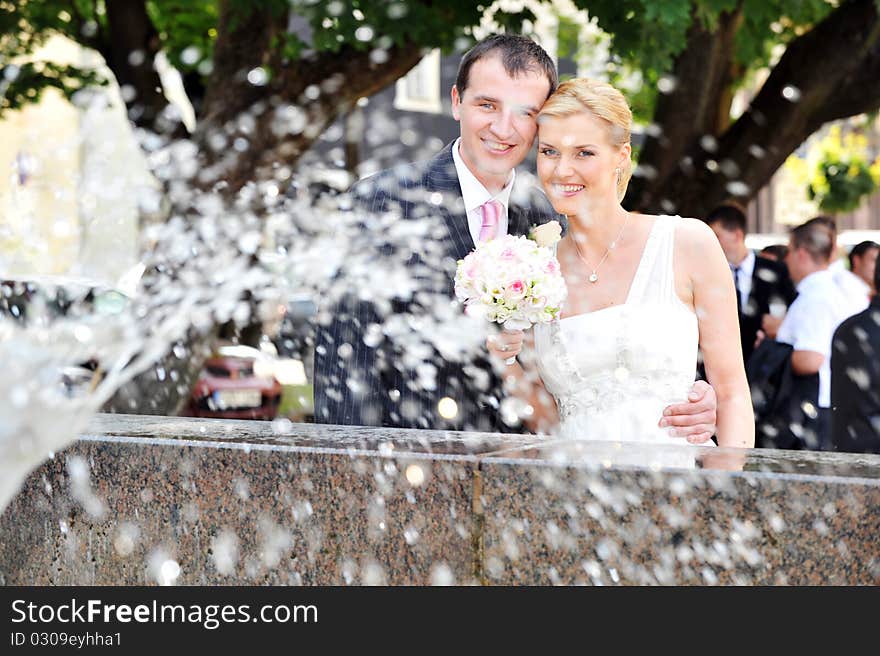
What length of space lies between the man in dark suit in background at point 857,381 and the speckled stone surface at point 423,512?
3.22 meters

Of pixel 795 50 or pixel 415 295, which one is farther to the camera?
pixel 795 50

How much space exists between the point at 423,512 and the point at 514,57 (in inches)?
59.4

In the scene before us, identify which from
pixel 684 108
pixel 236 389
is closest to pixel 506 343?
pixel 684 108

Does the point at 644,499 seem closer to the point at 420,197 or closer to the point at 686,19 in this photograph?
the point at 420,197

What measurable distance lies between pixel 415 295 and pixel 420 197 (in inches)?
12.6

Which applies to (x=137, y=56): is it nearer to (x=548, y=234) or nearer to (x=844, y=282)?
(x=844, y=282)

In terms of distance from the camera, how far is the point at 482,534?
3523mm

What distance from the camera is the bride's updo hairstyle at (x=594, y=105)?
3.95 metres

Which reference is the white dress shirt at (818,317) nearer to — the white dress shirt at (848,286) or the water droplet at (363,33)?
the white dress shirt at (848,286)

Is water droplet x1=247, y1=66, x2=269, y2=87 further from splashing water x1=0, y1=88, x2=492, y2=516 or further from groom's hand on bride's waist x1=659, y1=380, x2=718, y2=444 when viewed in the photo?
groom's hand on bride's waist x1=659, y1=380, x2=718, y2=444

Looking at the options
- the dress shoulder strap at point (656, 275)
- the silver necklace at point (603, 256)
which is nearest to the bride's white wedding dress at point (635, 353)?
the dress shoulder strap at point (656, 275)

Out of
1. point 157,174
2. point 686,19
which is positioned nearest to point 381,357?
point 686,19

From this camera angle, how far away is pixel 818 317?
7684 mm
